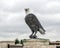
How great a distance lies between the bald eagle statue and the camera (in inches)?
615

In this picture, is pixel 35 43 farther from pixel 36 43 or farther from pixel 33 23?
pixel 33 23

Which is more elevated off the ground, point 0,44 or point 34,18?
point 34,18

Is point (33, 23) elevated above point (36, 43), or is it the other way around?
point (33, 23)

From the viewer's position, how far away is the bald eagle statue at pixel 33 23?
15.6 metres

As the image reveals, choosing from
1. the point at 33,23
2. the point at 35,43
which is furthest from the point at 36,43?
the point at 33,23

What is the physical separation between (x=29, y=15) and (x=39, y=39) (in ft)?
4.50

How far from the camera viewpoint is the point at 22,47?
15.2 m

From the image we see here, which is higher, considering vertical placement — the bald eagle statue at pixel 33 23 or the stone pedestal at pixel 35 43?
the bald eagle statue at pixel 33 23

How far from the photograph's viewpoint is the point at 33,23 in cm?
1582

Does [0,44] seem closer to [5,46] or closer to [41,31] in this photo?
[5,46]

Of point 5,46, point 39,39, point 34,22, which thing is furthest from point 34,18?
point 5,46

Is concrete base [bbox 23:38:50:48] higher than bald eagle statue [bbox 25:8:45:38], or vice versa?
bald eagle statue [bbox 25:8:45:38]

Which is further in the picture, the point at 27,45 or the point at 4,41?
the point at 4,41

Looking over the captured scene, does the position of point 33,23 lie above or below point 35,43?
above
